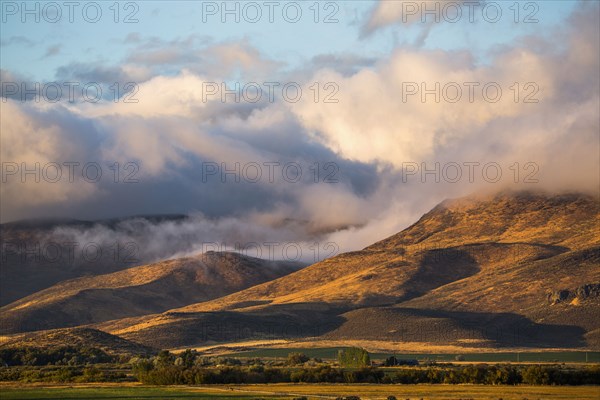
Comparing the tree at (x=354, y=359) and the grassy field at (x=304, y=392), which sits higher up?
the tree at (x=354, y=359)

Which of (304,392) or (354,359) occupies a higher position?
(354,359)

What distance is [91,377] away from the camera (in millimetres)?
133875

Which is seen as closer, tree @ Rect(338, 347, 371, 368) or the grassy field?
the grassy field

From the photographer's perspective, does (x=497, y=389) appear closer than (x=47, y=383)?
Yes

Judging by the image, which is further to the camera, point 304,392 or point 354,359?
point 354,359

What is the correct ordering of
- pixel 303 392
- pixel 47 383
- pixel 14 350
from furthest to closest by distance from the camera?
pixel 14 350, pixel 47 383, pixel 303 392

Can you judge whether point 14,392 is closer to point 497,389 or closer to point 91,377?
point 91,377

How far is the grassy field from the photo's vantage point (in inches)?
3900

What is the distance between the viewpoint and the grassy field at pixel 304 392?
99.1 m

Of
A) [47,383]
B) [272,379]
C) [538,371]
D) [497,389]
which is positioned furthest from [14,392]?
[538,371]

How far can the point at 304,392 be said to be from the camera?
106250 mm

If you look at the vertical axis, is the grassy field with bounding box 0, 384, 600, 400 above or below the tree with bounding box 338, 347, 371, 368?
below

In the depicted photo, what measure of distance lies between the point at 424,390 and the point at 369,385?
1227 centimetres

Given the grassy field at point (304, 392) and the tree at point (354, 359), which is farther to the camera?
the tree at point (354, 359)
